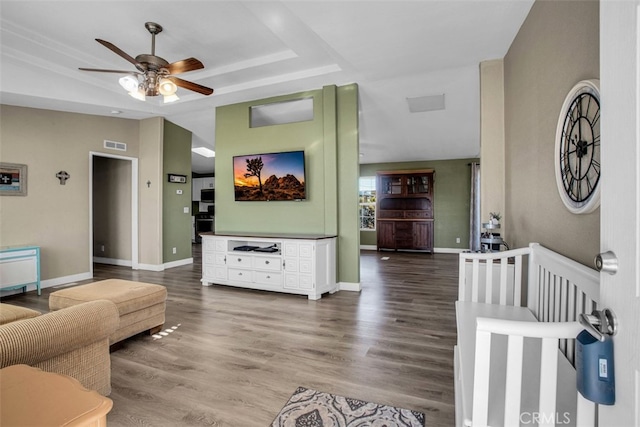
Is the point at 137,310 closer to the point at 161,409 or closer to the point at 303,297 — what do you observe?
the point at 161,409

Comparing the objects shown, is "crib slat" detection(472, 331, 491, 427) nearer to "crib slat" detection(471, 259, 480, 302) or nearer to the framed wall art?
"crib slat" detection(471, 259, 480, 302)

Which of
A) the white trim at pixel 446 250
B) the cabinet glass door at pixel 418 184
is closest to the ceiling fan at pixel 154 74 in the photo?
the cabinet glass door at pixel 418 184

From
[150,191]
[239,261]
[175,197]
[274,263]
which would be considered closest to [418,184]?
[274,263]

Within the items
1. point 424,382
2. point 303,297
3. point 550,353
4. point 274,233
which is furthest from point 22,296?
point 550,353

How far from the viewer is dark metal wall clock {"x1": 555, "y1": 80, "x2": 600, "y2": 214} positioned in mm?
1438

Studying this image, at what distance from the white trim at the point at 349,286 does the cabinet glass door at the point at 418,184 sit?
427 centimetres

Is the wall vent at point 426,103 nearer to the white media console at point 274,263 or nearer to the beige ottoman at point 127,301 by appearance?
the white media console at point 274,263

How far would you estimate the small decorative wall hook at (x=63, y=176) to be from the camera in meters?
4.73

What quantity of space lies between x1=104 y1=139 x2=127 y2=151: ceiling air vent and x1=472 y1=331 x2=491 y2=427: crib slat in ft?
20.6

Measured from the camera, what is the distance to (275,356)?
7.93 feet

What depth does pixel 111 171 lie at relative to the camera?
6.28 metres

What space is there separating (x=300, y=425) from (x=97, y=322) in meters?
1.27

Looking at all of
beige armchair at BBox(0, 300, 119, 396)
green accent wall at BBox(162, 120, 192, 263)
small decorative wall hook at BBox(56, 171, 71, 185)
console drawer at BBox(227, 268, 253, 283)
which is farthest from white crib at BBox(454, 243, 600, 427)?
small decorative wall hook at BBox(56, 171, 71, 185)

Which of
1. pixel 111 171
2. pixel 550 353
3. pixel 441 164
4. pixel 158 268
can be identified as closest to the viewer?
pixel 550 353
